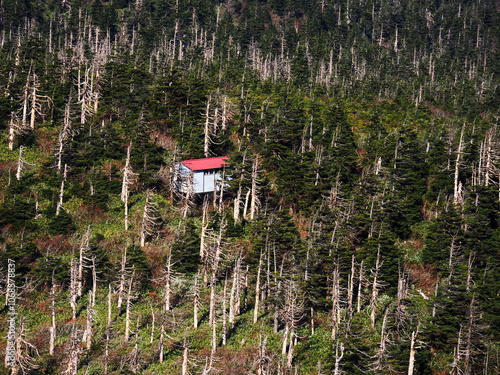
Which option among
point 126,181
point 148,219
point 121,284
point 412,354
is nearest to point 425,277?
point 412,354

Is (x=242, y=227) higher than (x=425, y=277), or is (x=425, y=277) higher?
(x=242, y=227)

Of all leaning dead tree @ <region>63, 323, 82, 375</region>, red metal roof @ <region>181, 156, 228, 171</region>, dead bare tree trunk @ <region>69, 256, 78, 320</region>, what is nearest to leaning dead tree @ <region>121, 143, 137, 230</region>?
red metal roof @ <region>181, 156, 228, 171</region>

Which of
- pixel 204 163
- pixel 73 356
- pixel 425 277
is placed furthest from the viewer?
pixel 204 163

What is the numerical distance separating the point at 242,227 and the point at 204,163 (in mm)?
10339

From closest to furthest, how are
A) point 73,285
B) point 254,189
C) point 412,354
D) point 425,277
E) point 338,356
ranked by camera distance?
1. point 338,356
2. point 412,354
3. point 73,285
4. point 425,277
5. point 254,189

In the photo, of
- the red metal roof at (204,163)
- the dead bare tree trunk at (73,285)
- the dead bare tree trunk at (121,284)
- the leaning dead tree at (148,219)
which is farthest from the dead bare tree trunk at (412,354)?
the red metal roof at (204,163)

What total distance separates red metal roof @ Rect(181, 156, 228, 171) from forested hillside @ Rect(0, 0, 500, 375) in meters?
1.71

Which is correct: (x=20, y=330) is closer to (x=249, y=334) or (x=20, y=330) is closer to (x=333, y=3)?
(x=249, y=334)

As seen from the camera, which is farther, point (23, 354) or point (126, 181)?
point (126, 181)

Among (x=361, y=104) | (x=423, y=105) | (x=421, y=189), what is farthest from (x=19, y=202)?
(x=423, y=105)

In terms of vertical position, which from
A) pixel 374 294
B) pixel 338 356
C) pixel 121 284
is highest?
pixel 121 284

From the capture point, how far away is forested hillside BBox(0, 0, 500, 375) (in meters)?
45.1

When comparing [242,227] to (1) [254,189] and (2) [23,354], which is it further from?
(2) [23,354]

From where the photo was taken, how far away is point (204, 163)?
66.8 meters
